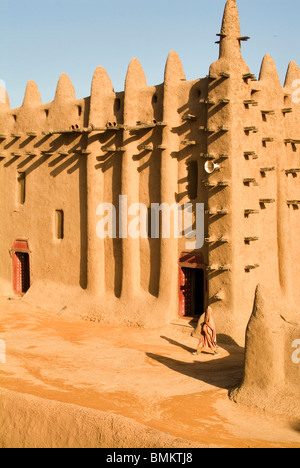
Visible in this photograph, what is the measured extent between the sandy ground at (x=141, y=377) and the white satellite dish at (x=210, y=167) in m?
4.71

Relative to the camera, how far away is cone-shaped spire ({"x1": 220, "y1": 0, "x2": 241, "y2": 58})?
16734 millimetres

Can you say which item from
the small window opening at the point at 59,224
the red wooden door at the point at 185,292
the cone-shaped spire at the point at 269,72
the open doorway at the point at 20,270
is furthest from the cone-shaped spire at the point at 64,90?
the red wooden door at the point at 185,292

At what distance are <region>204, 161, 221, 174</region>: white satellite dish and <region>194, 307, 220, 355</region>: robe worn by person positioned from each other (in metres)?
3.93

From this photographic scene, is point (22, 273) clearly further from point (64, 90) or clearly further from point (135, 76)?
point (135, 76)

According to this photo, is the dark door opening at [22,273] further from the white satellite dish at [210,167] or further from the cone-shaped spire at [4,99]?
the white satellite dish at [210,167]

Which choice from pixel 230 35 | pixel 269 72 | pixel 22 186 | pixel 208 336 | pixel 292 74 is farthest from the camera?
pixel 22 186

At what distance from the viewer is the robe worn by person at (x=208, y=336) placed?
50.2ft

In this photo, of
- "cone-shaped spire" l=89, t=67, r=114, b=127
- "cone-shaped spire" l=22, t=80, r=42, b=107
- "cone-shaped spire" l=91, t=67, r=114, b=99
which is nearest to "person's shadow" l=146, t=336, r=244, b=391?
"cone-shaped spire" l=89, t=67, r=114, b=127

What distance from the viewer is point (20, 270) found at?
22938mm

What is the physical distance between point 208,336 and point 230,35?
8264 mm

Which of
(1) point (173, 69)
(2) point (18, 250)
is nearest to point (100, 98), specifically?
(1) point (173, 69)

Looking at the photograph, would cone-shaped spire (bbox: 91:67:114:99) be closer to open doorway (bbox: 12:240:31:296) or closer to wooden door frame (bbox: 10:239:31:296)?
wooden door frame (bbox: 10:239:31:296)

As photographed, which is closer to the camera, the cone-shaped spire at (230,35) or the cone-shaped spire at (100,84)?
the cone-shaped spire at (230,35)
